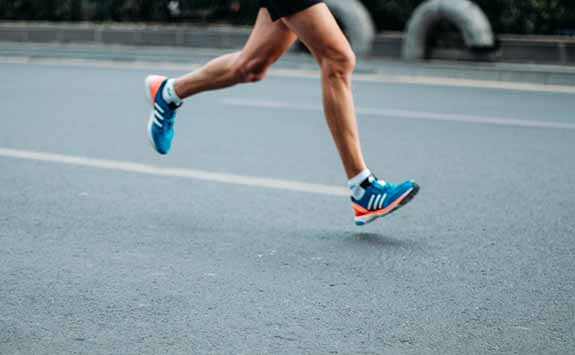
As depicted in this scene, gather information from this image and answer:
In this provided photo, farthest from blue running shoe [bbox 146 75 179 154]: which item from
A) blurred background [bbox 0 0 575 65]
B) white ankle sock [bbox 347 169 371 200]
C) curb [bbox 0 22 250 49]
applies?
curb [bbox 0 22 250 49]

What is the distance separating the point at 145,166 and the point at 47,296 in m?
2.59

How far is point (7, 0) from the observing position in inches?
854

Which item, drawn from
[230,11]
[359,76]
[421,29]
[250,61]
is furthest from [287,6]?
[230,11]

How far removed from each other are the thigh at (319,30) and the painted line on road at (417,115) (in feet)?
13.5

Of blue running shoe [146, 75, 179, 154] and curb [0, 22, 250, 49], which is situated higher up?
blue running shoe [146, 75, 179, 154]

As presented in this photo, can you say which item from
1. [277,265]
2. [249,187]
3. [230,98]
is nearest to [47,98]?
[230,98]

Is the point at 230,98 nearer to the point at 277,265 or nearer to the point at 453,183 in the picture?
the point at 453,183

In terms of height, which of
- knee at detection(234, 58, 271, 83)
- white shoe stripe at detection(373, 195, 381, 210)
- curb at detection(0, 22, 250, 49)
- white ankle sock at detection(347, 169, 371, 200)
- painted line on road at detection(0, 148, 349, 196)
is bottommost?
curb at detection(0, 22, 250, 49)

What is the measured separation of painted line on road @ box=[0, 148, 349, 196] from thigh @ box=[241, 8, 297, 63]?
0.92 m

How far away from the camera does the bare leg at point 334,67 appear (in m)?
4.29

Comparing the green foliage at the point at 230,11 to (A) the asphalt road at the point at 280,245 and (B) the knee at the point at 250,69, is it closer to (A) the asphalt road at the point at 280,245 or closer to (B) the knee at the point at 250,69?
(A) the asphalt road at the point at 280,245

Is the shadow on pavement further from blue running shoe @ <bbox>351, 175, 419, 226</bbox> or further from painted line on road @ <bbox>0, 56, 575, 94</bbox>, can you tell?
painted line on road @ <bbox>0, 56, 575, 94</bbox>

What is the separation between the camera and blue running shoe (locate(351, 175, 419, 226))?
14.3 ft

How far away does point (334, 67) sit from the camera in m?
4.35
